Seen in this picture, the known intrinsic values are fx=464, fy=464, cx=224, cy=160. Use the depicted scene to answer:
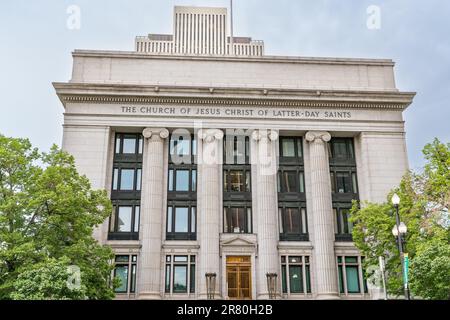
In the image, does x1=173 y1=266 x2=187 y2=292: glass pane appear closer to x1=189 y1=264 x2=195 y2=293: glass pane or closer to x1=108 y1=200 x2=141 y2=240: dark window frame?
x1=189 y1=264 x2=195 y2=293: glass pane

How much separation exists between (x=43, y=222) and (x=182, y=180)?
17.8m

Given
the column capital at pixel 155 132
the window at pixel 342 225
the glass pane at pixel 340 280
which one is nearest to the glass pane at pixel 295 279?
the glass pane at pixel 340 280

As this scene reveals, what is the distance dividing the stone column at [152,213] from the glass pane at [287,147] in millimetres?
11120

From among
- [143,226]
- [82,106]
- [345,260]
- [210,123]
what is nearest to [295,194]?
[345,260]

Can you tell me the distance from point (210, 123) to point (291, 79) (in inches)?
381

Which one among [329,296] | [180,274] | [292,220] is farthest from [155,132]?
[329,296]

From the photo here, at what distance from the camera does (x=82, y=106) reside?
43375 mm

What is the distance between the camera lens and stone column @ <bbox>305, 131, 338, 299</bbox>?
3925 cm

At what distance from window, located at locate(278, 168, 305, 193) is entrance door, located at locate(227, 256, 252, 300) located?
7.38 meters

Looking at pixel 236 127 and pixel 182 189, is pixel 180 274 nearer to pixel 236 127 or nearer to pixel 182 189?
pixel 182 189

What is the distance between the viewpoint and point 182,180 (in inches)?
1692

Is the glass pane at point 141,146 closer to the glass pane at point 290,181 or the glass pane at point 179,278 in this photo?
the glass pane at point 179,278
